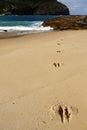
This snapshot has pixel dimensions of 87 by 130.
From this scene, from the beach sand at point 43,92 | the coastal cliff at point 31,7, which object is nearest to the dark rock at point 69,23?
the beach sand at point 43,92

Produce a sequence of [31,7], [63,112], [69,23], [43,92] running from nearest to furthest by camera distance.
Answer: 1. [63,112]
2. [43,92]
3. [69,23]
4. [31,7]

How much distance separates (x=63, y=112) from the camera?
113 inches

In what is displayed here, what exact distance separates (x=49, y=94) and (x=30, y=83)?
45 cm

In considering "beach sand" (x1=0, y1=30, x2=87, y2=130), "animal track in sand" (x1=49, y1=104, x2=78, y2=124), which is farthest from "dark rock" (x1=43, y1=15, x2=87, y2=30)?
"animal track in sand" (x1=49, y1=104, x2=78, y2=124)

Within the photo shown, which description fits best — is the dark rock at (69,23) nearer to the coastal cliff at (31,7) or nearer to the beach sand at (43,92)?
the beach sand at (43,92)

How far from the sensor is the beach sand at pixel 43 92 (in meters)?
2.74

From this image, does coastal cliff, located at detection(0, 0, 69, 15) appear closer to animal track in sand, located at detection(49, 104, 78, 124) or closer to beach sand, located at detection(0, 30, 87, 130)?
beach sand, located at detection(0, 30, 87, 130)

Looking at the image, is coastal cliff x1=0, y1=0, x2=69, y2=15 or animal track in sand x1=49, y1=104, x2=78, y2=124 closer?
animal track in sand x1=49, y1=104, x2=78, y2=124

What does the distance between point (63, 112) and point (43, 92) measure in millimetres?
539

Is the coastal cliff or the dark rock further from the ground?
the dark rock

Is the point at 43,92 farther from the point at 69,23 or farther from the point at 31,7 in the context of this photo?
the point at 31,7

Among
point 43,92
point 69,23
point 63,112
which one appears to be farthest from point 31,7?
point 63,112

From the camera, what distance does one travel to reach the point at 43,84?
3609 mm

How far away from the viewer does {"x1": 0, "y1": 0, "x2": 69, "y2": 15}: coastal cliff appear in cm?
9249
